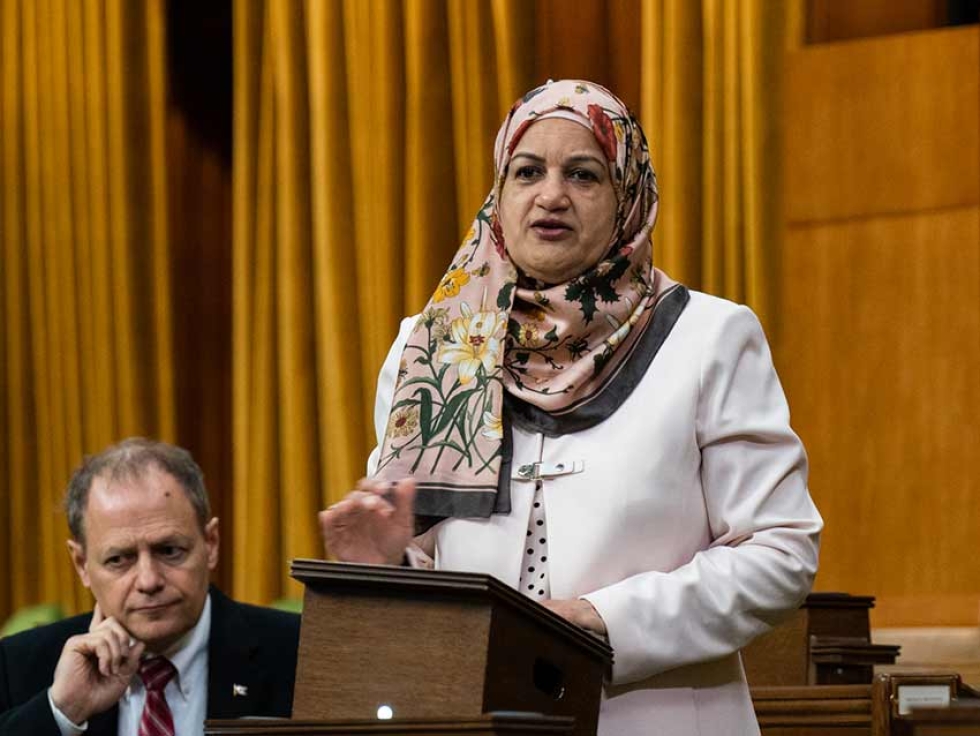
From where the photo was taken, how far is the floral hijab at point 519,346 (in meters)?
2.34

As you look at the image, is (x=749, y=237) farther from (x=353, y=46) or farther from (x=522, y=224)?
(x=522, y=224)

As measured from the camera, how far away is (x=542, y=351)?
2.40m

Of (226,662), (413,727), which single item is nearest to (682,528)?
(413,727)

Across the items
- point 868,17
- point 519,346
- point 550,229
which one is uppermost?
point 868,17

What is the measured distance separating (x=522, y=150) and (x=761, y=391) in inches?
18.4

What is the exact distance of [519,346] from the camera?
2.41m

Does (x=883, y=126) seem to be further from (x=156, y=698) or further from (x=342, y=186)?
(x=156, y=698)

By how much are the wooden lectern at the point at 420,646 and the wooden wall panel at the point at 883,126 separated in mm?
3270

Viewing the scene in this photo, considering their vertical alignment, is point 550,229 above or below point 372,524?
above

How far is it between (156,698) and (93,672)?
0.18 meters

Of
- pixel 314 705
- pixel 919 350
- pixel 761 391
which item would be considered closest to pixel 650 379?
pixel 761 391

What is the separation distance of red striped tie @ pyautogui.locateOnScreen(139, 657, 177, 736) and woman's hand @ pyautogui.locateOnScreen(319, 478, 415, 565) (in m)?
1.01

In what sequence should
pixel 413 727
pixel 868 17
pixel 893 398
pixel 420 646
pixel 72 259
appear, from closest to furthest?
1. pixel 413 727
2. pixel 420 646
3. pixel 893 398
4. pixel 868 17
5. pixel 72 259

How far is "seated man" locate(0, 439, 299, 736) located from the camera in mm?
3115
